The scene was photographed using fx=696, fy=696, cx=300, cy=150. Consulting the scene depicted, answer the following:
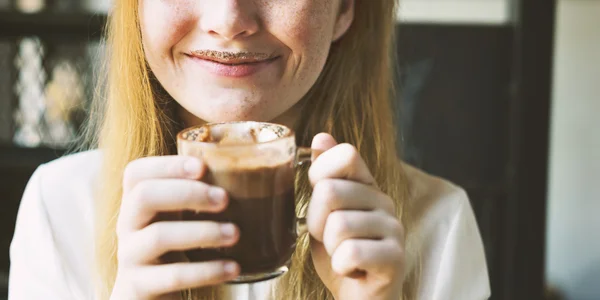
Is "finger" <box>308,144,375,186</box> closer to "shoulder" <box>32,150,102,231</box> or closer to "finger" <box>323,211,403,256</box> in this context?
"finger" <box>323,211,403,256</box>

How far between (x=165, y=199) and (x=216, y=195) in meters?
0.07

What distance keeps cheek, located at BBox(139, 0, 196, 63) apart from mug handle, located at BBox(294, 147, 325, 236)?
0.32 metres

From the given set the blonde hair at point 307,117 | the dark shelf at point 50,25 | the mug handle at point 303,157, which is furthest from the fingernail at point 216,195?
the dark shelf at point 50,25

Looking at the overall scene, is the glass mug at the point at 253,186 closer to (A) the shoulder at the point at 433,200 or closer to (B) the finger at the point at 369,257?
(B) the finger at the point at 369,257

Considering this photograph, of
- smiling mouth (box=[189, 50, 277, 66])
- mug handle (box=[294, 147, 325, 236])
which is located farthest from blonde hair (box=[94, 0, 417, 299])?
mug handle (box=[294, 147, 325, 236])

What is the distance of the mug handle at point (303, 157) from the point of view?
880mm

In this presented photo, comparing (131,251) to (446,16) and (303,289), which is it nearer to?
(303,289)

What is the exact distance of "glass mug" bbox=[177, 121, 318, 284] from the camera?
791 mm

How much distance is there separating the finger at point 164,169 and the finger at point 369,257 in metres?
0.21

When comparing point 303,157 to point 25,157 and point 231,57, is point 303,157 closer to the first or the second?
point 231,57

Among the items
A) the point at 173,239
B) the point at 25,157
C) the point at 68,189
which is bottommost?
the point at 25,157

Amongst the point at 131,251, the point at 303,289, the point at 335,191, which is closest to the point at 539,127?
the point at 303,289

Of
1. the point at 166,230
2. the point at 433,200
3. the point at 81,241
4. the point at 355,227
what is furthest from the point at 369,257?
the point at 81,241

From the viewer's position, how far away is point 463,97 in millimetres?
2244
